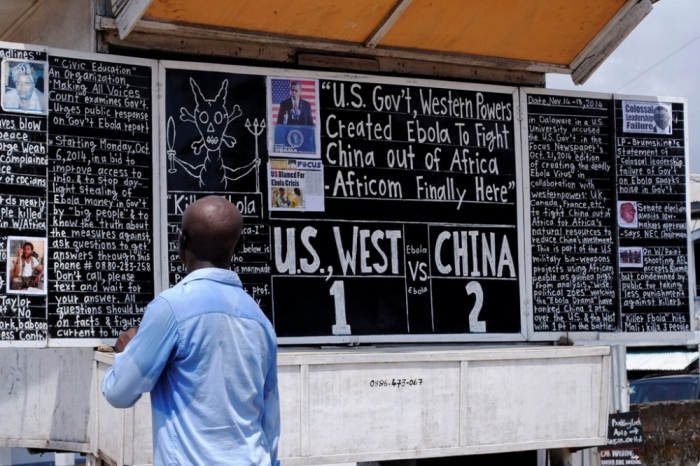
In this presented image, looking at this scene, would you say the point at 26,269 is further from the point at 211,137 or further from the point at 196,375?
the point at 196,375

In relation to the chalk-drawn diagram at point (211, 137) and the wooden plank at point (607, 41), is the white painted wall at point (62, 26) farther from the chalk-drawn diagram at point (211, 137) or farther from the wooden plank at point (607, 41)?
the wooden plank at point (607, 41)

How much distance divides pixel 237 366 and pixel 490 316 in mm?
3674

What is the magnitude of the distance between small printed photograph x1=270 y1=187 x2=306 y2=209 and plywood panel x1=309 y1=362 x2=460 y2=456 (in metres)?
1.05

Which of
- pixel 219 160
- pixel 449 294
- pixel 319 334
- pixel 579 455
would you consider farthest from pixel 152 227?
pixel 579 455

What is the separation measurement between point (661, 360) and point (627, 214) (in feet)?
64.2

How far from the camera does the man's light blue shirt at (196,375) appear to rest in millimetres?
2746

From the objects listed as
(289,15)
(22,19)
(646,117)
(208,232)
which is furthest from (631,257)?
(208,232)

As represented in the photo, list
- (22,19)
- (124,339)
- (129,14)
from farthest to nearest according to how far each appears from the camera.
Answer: (22,19), (129,14), (124,339)

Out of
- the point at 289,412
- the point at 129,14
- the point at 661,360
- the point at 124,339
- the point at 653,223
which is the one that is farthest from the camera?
the point at 661,360

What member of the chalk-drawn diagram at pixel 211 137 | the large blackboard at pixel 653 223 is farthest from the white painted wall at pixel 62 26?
the large blackboard at pixel 653 223

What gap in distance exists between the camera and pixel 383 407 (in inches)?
210

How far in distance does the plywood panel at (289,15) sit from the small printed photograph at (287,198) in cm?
90

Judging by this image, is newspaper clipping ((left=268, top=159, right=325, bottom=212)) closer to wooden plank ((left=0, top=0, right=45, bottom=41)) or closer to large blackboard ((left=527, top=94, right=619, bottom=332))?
large blackboard ((left=527, top=94, right=619, bottom=332))

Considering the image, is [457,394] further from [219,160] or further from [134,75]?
[134,75]
